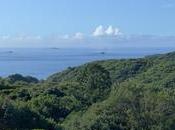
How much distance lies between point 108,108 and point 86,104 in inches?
439

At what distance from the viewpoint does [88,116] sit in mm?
37594

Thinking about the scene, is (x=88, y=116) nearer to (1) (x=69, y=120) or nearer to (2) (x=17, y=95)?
(1) (x=69, y=120)

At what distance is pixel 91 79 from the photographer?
57.2m

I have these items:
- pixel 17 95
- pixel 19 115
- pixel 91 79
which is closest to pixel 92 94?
pixel 91 79

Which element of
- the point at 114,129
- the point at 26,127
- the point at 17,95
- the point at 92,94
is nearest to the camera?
the point at 26,127

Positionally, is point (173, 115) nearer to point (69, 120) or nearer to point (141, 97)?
point (141, 97)

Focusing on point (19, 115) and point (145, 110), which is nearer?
point (19, 115)

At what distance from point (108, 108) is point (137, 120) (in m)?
2.35

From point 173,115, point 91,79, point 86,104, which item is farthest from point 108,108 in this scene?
point 91,79

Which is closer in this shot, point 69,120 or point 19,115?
point 19,115

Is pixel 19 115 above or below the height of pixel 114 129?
above

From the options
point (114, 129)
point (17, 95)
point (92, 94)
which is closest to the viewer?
point (114, 129)

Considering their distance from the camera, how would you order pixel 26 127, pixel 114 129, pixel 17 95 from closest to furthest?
pixel 26 127
pixel 114 129
pixel 17 95

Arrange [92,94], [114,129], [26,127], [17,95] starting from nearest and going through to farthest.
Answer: [26,127], [114,129], [17,95], [92,94]
